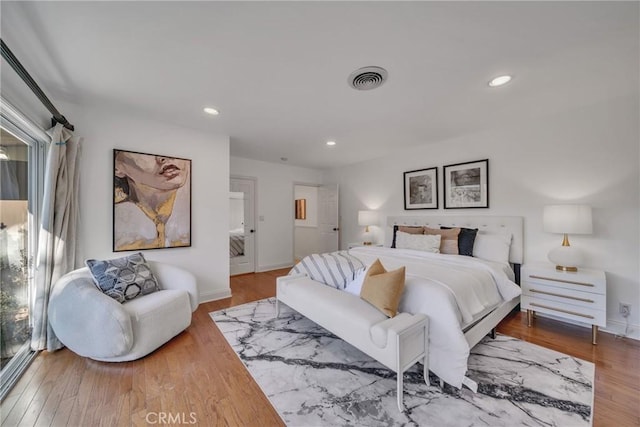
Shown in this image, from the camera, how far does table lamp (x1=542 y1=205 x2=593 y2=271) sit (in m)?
2.35

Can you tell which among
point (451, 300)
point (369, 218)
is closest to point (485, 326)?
point (451, 300)

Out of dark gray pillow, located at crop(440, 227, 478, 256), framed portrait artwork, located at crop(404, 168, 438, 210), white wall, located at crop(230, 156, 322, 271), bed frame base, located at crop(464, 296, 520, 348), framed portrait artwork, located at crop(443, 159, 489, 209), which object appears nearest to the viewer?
bed frame base, located at crop(464, 296, 520, 348)

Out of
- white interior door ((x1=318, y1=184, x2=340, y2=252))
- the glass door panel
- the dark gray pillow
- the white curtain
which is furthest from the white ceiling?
white interior door ((x1=318, y1=184, x2=340, y2=252))

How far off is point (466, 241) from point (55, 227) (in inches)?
173

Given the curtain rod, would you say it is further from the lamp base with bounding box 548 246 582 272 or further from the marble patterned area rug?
the lamp base with bounding box 548 246 582 272

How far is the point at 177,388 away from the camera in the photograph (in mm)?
1687

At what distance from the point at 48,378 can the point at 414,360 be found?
8.69 feet

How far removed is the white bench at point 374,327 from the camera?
153 cm

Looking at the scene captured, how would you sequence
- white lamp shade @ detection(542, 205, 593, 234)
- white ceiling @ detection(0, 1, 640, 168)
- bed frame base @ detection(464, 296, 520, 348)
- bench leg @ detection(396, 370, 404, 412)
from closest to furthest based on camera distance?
white ceiling @ detection(0, 1, 640, 168)
bench leg @ detection(396, 370, 404, 412)
bed frame base @ detection(464, 296, 520, 348)
white lamp shade @ detection(542, 205, 593, 234)

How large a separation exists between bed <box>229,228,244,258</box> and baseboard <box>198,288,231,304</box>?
1.33 metres

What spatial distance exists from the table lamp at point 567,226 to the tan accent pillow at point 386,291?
1.92 metres

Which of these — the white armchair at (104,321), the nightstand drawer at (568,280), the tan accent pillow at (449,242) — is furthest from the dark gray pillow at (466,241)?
the white armchair at (104,321)

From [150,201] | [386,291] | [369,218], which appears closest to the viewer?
[386,291]

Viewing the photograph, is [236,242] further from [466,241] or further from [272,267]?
[466,241]
